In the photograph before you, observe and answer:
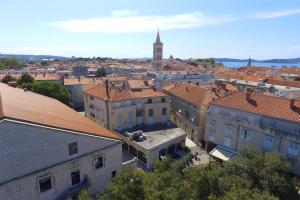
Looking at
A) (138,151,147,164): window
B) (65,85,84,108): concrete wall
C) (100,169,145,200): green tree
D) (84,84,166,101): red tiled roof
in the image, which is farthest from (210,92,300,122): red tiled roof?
(65,85,84,108): concrete wall

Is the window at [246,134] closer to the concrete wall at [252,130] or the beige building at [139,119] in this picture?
the concrete wall at [252,130]

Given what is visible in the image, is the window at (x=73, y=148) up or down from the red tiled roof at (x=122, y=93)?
down

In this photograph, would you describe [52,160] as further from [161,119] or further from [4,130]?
[161,119]

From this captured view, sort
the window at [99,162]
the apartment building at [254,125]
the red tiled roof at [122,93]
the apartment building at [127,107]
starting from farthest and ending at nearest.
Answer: the red tiled roof at [122,93], the apartment building at [127,107], the apartment building at [254,125], the window at [99,162]

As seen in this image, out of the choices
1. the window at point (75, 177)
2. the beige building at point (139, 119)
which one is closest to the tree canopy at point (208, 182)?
the window at point (75, 177)

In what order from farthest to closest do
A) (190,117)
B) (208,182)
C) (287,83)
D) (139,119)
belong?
(287,83) → (190,117) → (139,119) → (208,182)

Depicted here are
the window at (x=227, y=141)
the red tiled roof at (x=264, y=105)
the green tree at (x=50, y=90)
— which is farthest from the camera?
the green tree at (x=50, y=90)

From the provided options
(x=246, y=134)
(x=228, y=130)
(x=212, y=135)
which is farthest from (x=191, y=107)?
(x=246, y=134)

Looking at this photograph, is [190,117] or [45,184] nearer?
[45,184]

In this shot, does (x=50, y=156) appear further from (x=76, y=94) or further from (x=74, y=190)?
(x=76, y=94)

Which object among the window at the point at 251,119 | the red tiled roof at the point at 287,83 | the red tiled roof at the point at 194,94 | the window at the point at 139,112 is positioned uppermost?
the red tiled roof at the point at 287,83
